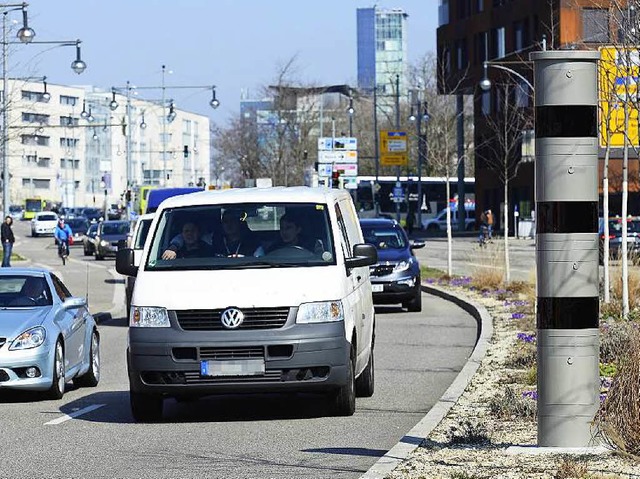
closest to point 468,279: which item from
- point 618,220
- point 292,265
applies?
point 618,220

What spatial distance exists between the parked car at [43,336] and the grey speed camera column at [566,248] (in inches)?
257

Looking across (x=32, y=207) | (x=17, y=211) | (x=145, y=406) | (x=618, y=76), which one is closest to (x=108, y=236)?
(x=618, y=76)

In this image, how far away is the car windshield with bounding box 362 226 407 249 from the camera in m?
28.4

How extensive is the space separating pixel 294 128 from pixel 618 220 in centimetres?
4487

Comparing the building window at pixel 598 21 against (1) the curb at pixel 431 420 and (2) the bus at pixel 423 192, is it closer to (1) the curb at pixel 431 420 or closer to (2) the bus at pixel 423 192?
(1) the curb at pixel 431 420

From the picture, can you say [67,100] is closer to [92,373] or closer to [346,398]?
[92,373]

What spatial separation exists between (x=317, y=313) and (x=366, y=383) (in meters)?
2.08

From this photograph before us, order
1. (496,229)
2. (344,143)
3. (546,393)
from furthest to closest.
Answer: (496,229)
(344,143)
(546,393)

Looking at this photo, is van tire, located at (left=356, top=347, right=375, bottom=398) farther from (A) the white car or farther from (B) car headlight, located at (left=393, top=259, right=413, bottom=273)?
(A) the white car

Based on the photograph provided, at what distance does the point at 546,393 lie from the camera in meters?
8.77

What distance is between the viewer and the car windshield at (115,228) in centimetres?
6313

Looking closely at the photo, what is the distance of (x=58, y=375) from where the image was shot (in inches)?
563

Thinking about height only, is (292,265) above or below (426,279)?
above

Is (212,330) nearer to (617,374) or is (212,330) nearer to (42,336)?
(42,336)
